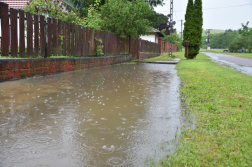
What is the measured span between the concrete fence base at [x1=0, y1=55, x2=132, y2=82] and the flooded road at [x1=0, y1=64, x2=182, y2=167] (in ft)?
4.60

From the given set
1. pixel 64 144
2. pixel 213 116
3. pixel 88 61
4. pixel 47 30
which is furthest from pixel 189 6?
pixel 64 144

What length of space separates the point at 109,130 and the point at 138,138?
1.49 feet

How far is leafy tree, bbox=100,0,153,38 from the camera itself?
16.1 metres

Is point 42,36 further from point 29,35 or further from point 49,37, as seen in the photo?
point 29,35

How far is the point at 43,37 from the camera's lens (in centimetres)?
862

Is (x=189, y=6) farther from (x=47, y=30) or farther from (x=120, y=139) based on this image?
(x=120, y=139)

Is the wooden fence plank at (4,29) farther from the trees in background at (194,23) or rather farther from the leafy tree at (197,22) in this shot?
the leafy tree at (197,22)

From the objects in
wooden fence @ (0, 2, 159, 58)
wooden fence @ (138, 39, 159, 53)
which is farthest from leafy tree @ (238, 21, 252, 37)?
wooden fence @ (0, 2, 159, 58)

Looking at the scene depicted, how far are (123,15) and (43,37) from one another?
27.6ft

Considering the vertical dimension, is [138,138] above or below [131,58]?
below

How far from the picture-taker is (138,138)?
2.83 metres

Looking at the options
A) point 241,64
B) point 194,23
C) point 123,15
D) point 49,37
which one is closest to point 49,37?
point 49,37

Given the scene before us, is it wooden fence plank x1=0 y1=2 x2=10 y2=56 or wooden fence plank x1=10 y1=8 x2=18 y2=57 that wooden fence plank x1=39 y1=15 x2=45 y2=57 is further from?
wooden fence plank x1=0 y1=2 x2=10 y2=56

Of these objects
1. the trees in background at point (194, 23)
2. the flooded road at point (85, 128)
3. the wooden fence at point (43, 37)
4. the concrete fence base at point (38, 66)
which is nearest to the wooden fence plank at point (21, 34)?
the wooden fence at point (43, 37)
